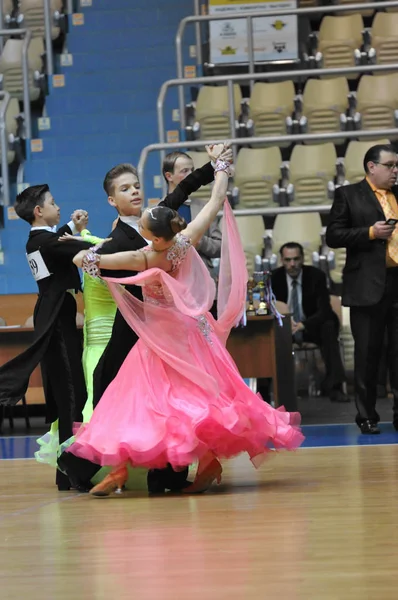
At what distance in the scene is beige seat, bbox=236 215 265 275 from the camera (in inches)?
410

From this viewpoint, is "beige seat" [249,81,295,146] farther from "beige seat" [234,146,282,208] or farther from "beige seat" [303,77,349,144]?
"beige seat" [234,146,282,208]

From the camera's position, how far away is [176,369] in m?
5.06

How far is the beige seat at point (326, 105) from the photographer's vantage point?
1126cm

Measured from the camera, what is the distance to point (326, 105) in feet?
36.9

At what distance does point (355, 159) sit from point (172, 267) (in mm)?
5847

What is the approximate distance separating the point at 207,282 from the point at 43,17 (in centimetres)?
891

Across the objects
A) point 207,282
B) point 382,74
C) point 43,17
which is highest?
point 43,17

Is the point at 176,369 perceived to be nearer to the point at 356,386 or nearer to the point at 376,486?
the point at 376,486

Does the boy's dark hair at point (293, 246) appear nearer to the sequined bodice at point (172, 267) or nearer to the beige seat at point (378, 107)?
the beige seat at point (378, 107)

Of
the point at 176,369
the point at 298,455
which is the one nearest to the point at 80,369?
the point at 176,369

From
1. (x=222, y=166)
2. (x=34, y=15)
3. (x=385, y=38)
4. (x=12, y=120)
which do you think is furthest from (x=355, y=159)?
(x=222, y=166)

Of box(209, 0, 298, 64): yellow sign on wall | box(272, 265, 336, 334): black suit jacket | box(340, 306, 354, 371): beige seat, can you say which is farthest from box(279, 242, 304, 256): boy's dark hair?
box(209, 0, 298, 64): yellow sign on wall

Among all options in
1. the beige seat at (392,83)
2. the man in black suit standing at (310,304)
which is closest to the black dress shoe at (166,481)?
→ the man in black suit standing at (310,304)

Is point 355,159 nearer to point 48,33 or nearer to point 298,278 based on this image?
point 298,278
